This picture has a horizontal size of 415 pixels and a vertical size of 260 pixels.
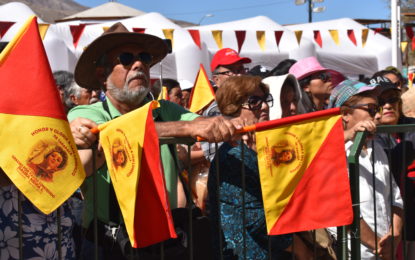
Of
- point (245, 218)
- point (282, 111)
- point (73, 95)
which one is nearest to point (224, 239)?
point (245, 218)

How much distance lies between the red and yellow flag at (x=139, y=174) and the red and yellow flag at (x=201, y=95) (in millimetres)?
3810

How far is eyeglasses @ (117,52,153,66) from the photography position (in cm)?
310

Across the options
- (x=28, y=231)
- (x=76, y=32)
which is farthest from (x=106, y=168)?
(x=76, y=32)

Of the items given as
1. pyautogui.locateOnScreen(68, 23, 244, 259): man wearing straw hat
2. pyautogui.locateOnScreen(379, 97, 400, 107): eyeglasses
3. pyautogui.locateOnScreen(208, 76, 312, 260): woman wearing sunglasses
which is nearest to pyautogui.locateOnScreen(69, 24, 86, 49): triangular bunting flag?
pyautogui.locateOnScreen(68, 23, 244, 259): man wearing straw hat

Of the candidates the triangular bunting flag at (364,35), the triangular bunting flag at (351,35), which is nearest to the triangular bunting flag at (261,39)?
the triangular bunting flag at (351,35)

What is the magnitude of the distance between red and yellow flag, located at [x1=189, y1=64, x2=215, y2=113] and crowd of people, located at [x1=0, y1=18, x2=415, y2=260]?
2.42 m

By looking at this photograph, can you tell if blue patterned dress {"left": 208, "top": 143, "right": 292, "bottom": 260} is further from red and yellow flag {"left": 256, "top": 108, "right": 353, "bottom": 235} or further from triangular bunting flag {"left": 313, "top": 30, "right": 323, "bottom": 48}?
triangular bunting flag {"left": 313, "top": 30, "right": 323, "bottom": 48}

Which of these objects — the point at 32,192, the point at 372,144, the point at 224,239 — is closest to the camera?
the point at 32,192

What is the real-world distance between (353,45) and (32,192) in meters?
15.2

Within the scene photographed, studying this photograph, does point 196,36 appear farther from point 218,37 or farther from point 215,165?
point 215,165

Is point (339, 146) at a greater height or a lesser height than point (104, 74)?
lesser

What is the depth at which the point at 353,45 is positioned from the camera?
16391 mm

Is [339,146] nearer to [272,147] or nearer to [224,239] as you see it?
[272,147]

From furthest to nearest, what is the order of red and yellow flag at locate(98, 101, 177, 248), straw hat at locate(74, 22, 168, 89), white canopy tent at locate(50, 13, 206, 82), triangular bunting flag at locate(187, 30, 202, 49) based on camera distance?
triangular bunting flag at locate(187, 30, 202, 49)
white canopy tent at locate(50, 13, 206, 82)
straw hat at locate(74, 22, 168, 89)
red and yellow flag at locate(98, 101, 177, 248)
